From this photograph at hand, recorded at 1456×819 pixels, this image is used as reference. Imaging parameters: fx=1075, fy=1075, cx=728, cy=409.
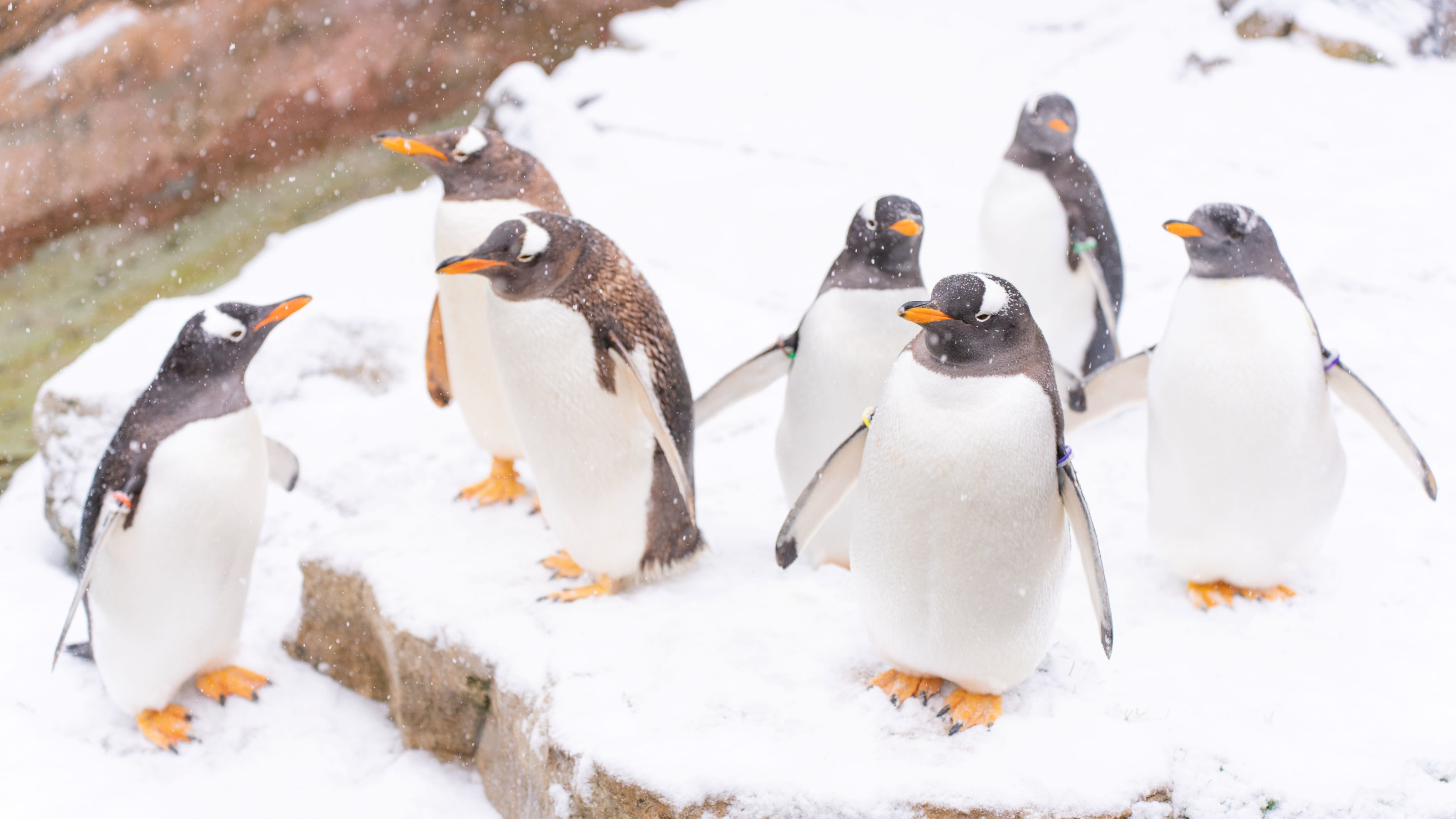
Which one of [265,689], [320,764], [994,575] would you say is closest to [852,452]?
[994,575]

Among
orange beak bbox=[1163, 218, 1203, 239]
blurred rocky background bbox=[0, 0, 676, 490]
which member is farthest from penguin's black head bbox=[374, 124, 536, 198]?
blurred rocky background bbox=[0, 0, 676, 490]

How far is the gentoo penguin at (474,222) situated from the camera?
2.89 meters

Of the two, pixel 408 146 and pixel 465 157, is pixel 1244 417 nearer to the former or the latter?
pixel 465 157

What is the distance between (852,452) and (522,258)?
2.74 ft

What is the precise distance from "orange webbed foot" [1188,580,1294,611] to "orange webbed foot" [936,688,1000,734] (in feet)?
2.57

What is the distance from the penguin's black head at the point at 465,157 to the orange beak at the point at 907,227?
1100 mm

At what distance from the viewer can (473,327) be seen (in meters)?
2.97

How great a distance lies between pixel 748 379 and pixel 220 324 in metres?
1.29

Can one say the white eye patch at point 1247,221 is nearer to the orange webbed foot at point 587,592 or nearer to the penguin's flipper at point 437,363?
the orange webbed foot at point 587,592

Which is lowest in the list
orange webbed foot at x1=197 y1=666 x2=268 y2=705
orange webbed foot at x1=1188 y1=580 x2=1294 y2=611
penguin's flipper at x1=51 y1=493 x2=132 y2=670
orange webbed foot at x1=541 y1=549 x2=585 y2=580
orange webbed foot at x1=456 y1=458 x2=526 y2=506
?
orange webbed foot at x1=197 y1=666 x2=268 y2=705

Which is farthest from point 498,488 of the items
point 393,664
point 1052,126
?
point 1052,126

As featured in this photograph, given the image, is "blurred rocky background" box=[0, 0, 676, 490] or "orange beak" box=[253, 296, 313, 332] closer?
"orange beak" box=[253, 296, 313, 332]

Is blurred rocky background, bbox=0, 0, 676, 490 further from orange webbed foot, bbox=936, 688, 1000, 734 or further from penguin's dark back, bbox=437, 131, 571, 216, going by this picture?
orange webbed foot, bbox=936, 688, 1000, 734

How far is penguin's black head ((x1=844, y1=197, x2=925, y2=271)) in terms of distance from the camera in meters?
2.46
